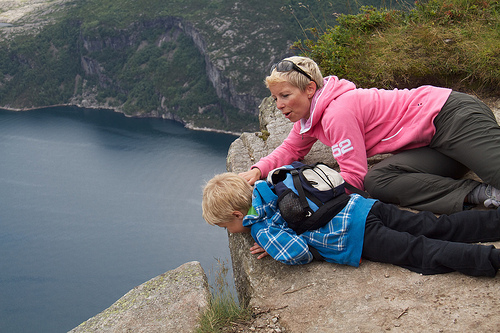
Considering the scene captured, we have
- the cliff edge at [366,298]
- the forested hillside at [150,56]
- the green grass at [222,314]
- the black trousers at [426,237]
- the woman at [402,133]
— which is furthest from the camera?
the forested hillside at [150,56]

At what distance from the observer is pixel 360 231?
252 centimetres

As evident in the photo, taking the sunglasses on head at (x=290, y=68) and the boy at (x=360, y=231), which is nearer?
the boy at (x=360, y=231)

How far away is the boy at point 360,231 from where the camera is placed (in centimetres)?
240

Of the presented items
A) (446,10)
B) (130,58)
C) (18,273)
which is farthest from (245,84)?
(446,10)

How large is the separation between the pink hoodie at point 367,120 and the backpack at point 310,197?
0.33m

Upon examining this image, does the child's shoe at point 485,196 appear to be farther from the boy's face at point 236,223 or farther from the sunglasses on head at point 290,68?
the boy's face at point 236,223

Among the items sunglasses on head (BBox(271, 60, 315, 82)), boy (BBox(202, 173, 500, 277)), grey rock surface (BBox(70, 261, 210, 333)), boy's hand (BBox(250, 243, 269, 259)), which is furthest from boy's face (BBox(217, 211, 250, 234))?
sunglasses on head (BBox(271, 60, 315, 82))

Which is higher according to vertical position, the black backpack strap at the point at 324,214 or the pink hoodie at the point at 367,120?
the pink hoodie at the point at 367,120

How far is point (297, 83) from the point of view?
9.98 feet

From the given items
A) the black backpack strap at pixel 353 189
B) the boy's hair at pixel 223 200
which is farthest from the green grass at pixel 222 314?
the black backpack strap at pixel 353 189

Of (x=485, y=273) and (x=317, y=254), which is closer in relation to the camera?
(x=485, y=273)

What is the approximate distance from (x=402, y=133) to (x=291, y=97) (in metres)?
0.86

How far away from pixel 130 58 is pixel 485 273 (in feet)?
365

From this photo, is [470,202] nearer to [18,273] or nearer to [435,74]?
[435,74]
